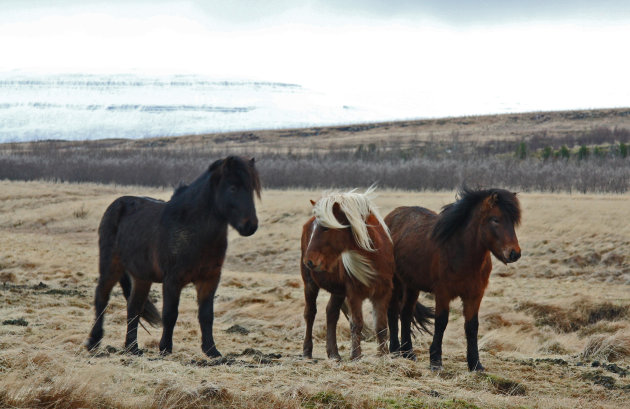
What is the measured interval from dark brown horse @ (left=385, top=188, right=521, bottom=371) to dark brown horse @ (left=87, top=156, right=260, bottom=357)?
2145 millimetres

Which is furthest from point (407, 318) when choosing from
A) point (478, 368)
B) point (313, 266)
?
point (313, 266)

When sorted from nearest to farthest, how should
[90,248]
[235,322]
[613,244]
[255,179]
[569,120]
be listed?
[255,179] < [235,322] < [613,244] < [90,248] < [569,120]

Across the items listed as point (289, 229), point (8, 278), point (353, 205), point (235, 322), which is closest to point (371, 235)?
point (353, 205)

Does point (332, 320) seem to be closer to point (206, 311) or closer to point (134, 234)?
point (206, 311)

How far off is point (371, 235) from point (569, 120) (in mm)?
123472

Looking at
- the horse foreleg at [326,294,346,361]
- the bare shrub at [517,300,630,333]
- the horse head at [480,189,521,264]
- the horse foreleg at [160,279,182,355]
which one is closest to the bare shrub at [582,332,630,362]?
the horse head at [480,189,521,264]

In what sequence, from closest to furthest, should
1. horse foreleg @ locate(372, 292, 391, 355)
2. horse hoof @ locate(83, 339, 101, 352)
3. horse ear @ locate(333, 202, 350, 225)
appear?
horse foreleg @ locate(372, 292, 391, 355) → horse ear @ locate(333, 202, 350, 225) → horse hoof @ locate(83, 339, 101, 352)

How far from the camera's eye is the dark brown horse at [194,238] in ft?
26.9

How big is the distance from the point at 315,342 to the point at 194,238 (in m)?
3.98

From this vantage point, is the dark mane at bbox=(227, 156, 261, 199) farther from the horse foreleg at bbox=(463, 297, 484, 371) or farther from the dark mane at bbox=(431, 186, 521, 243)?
the horse foreleg at bbox=(463, 297, 484, 371)

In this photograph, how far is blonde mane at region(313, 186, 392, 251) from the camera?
327 inches

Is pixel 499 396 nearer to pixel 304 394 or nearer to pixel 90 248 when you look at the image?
pixel 304 394

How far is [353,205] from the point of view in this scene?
8562mm

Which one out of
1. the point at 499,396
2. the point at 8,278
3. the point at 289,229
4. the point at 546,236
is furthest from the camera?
the point at 289,229
